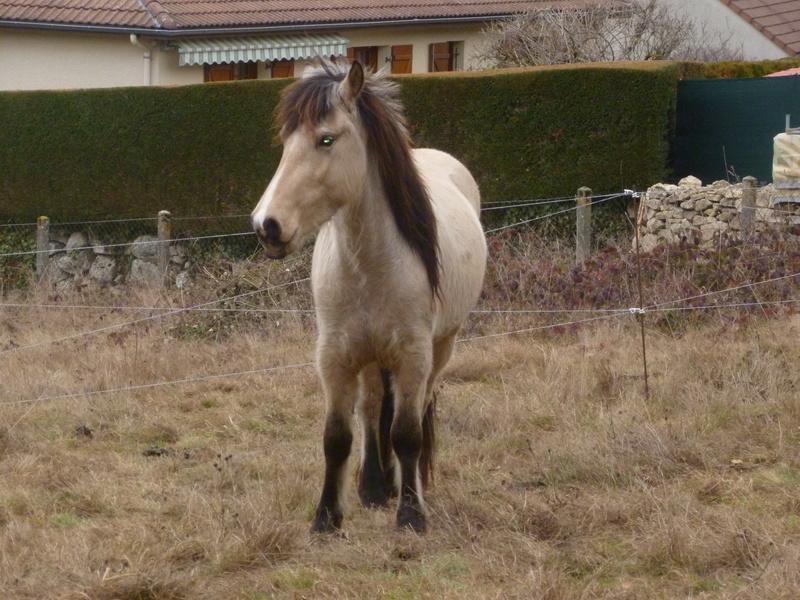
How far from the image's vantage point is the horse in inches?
179

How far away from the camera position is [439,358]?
5.91m

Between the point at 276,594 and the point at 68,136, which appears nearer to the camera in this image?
the point at 276,594

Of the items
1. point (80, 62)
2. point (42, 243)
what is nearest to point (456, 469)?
point (42, 243)

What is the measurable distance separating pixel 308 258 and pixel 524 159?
384 cm

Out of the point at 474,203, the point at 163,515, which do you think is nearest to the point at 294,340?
the point at 474,203

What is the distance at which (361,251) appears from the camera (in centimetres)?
488

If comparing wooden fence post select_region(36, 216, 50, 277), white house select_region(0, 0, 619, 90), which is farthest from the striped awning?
wooden fence post select_region(36, 216, 50, 277)

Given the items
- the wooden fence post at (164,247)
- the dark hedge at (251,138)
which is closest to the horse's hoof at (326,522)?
the wooden fence post at (164,247)

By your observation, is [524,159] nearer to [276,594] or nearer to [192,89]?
[192,89]

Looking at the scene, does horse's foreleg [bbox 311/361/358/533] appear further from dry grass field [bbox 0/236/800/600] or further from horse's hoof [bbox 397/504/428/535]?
horse's hoof [bbox 397/504/428/535]

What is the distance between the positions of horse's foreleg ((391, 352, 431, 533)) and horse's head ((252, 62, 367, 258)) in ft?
2.71

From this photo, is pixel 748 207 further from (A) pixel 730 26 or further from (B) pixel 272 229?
(A) pixel 730 26

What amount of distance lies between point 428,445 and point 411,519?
0.68 m

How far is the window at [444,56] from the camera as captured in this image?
2280cm
